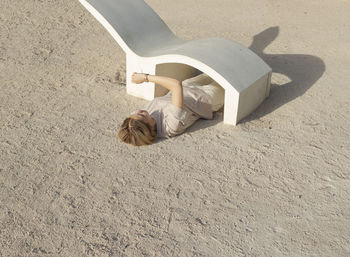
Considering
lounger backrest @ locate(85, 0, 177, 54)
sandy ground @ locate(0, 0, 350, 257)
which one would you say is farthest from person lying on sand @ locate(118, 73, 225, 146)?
lounger backrest @ locate(85, 0, 177, 54)

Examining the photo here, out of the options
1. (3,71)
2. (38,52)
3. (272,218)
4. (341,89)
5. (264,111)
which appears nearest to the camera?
(272,218)

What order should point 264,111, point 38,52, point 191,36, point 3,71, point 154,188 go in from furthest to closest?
point 191,36
point 38,52
point 3,71
point 264,111
point 154,188

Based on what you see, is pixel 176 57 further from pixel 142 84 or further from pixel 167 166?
pixel 167 166

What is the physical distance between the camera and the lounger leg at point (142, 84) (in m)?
6.36

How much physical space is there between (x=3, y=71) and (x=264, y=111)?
12.2ft

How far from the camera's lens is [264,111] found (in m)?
6.23

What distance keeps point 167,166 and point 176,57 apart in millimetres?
1413

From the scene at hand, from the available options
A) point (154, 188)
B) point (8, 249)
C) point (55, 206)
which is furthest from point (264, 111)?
point (8, 249)

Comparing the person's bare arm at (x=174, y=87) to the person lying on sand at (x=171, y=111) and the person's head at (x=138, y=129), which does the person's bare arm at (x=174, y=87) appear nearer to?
the person lying on sand at (x=171, y=111)

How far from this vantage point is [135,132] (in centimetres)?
533

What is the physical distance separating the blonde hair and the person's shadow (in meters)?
0.59

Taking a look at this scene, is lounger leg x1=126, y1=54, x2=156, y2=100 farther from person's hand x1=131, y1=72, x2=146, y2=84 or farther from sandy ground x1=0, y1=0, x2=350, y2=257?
person's hand x1=131, y1=72, x2=146, y2=84

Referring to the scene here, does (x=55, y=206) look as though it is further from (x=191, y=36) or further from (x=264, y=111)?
(x=191, y=36)

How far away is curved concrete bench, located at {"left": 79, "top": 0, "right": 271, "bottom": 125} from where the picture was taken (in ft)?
19.0
